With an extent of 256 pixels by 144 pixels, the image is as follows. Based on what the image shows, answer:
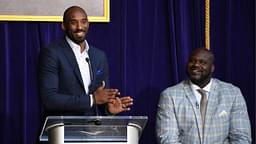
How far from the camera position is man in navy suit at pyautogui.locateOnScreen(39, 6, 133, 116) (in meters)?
2.41

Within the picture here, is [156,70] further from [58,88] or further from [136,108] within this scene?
[58,88]

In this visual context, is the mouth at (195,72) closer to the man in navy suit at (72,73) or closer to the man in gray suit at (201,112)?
the man in gray suit at (201,112)

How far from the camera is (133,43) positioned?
12.7 feet

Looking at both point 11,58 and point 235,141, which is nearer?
point 235,141

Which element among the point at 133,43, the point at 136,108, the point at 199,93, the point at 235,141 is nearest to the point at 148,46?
the point at 133,43

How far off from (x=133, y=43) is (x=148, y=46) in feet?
0.35

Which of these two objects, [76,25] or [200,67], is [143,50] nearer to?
[200,67]

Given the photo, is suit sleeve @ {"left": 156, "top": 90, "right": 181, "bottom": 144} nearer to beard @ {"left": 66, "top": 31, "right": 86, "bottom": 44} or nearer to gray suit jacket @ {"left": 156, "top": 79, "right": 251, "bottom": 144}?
gray suit jacket @ {"left": 156, "top": 79, "right": 251, "bottom": 144}

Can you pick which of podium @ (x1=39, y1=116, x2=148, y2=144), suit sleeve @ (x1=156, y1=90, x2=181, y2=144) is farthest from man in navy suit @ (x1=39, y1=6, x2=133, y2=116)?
suit sleeve @ (x1=156, y1=90, x2=181, y2=144)

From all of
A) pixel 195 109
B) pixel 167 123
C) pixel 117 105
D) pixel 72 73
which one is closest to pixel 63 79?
pixel 72 73

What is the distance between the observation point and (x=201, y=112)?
3.21m

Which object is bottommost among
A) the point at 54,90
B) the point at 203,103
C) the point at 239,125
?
the point at 239,125

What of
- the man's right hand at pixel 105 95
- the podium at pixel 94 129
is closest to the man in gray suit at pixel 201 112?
the man's right hand at pixel 105 95

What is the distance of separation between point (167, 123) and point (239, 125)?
0.43 meters
